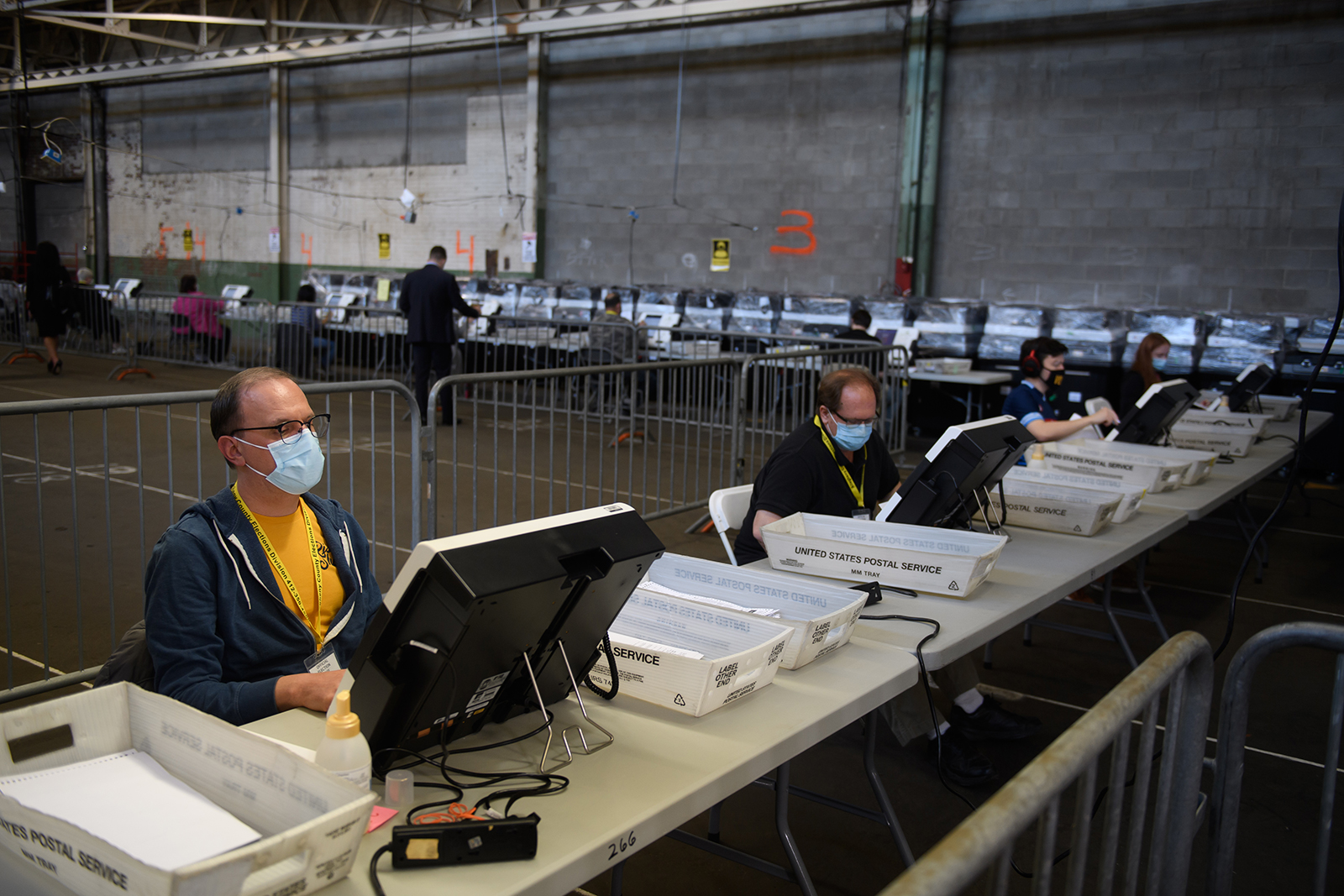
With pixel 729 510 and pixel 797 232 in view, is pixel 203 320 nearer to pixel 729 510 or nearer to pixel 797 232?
pixel 797 232

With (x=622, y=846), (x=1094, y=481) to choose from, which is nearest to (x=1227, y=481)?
(x=1094, y=481)

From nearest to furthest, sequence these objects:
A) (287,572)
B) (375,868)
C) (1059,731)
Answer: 1. (375,868)
2. (287,572)
3. (1059,731)

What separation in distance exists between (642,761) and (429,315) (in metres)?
8.06

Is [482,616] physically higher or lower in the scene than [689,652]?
higher

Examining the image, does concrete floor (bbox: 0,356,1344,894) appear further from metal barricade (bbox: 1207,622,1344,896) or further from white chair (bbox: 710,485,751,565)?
metal barricade (bbox: 1207,622,1344,896)

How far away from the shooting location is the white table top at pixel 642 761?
1.21 metres

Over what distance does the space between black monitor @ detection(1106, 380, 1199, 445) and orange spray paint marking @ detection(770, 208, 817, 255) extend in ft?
23.0

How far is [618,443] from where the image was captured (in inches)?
249

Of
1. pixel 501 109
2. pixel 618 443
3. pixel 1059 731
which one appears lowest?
pixel 1059 731

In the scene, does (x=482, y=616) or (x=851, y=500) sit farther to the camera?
(x=851, y=500)

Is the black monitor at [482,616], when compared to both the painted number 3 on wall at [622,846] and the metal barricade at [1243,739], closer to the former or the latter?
the painted number 3 on wall at [622,846]

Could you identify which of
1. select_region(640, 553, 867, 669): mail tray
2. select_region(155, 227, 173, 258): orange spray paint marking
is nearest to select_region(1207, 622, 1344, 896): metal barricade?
select_region(640, 553, 867, 669): mail tray

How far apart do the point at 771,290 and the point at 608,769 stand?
34.9ft

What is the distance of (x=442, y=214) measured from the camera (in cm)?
1431
